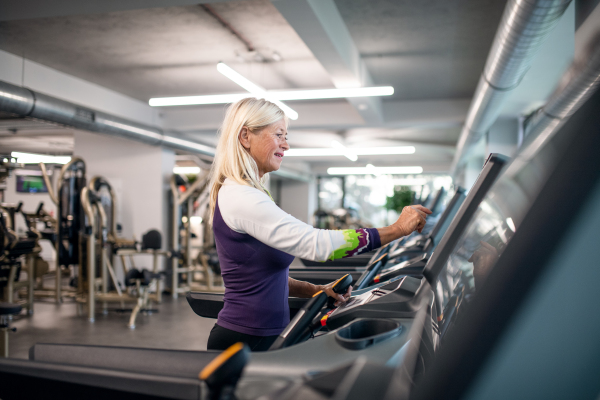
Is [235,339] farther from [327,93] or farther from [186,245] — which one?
[186,245]

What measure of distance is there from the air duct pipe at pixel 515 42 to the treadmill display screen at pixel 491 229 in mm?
2144

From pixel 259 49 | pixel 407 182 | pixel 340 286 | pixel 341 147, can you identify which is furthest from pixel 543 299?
pixel 407 182

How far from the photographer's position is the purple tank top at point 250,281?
1.20 m

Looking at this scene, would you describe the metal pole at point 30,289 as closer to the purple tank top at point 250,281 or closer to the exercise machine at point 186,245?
the exercise machine at point 186,245

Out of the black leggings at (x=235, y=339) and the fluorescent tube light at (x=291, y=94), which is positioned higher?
the fluorescent tube light at (x=291, y=94)

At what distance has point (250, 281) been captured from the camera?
4.01 feet

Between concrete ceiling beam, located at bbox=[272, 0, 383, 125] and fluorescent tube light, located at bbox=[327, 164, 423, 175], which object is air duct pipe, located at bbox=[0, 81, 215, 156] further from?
fluorescent tube light, located at bbox=[327, 164, 423, 175]

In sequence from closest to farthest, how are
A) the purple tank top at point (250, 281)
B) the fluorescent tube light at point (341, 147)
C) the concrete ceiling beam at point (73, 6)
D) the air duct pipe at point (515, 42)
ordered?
the purple tank top at point (250, 281) → the air duct pipe at point (515, 42) → the concrete ceiling beam at point (73, 6) → the fluorescent tube light at point (341, 147)

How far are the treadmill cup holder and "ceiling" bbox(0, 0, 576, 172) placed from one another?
2.99 meters

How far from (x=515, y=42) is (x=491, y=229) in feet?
9.35

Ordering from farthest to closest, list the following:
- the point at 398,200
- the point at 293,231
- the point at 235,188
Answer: the point at 398,200 → the point at 235,188 → the point at 293,231

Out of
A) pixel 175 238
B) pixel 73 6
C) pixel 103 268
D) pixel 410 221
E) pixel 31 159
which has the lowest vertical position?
pixel 103 268

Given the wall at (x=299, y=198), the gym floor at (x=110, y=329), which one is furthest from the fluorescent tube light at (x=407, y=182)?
the gym floor at (x=110, y=329)

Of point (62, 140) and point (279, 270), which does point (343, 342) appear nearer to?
point (279, 270)
